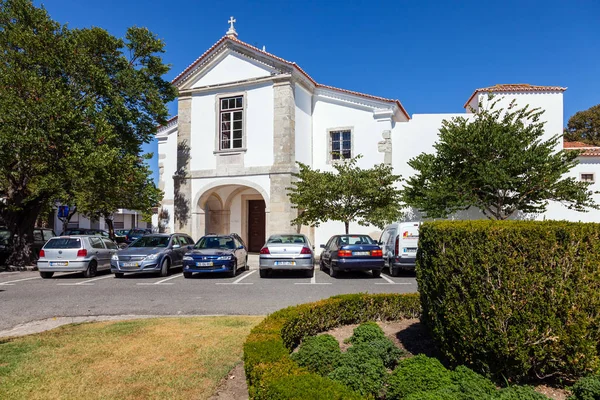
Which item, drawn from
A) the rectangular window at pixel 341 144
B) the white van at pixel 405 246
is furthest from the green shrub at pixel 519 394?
the rectangular window at pixel 341 144

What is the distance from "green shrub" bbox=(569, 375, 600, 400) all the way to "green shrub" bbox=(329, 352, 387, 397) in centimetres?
152

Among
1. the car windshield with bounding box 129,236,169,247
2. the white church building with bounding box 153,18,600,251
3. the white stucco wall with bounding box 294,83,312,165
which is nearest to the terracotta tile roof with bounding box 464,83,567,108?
the white church building with bounding box 153,18,600,251

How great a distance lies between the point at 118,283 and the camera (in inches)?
493

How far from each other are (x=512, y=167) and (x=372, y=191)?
209 inches

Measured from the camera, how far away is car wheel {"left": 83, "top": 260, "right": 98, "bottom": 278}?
45.6 feet

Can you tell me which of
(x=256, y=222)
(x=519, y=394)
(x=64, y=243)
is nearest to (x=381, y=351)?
(x=519, y=394)

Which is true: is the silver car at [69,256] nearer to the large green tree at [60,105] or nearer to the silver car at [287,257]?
the large green tree at [60,105]

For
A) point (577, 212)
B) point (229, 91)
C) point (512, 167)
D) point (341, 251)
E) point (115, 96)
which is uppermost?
point (229, 91)

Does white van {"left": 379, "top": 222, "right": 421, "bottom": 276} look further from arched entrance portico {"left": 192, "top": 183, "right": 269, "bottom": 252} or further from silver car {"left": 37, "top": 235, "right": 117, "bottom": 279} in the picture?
silver car {"left": 37, "top": 235, "right": 117, "bottom": 279}

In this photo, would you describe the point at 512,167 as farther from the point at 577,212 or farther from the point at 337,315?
the point at 337,315

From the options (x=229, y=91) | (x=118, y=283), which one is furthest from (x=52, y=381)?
(x=229, y=91)

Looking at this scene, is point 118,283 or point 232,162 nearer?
point 118,283

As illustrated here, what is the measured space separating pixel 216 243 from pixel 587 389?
42.4 feet

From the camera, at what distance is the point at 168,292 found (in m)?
10.7
